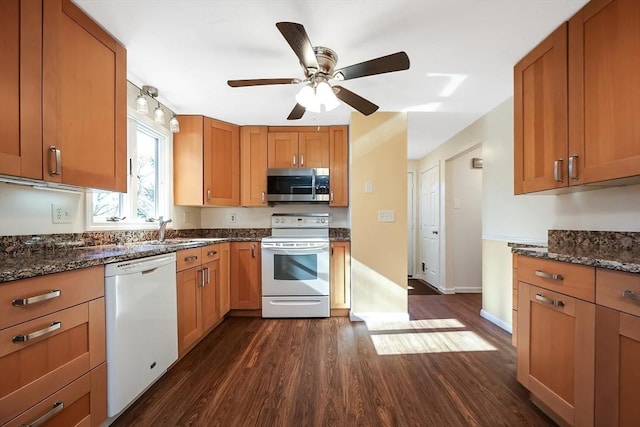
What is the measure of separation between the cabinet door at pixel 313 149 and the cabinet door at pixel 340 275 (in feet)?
3.36

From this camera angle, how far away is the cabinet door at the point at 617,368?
1034 millimetres

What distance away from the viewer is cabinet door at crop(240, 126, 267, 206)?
3363 millimetres

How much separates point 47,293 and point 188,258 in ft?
3.60

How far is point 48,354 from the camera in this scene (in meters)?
1.10

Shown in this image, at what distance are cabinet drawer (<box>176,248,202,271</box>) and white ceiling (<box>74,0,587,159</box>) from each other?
140 centimetres

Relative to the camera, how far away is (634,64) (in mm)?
1231

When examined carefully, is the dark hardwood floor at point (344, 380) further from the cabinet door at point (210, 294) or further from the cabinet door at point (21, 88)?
the cabinet door at point (21, 88)

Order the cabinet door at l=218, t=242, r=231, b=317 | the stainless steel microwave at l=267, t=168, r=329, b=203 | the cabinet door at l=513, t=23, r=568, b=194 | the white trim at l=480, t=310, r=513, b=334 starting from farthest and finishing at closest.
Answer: the stainless steel microwave at l=267, t=168, r=329, b=203, the cabinet door at l=218, t=242, r=231, b=317, the white trim at l=480, t=310, r=513, b=334, the cabinet door at l=513, t=23, r=568, b=194

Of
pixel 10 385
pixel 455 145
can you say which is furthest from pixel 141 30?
pixel 455 145

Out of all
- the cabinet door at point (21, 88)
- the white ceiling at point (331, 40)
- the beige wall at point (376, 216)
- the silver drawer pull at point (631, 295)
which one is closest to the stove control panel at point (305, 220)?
the beige wall at point (376, 216)

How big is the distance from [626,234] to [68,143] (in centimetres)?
311

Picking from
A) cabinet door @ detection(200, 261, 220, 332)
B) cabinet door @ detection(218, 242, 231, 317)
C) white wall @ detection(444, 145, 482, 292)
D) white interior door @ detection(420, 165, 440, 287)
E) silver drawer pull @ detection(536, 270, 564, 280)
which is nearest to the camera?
silver drawer pull @ detection(536, 270, 564, 280)

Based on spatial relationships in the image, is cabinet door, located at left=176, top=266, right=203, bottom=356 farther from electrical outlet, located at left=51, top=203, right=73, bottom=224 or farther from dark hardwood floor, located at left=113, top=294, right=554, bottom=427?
electrical outlet, located at left=51, top=203, right=73, bottom=224

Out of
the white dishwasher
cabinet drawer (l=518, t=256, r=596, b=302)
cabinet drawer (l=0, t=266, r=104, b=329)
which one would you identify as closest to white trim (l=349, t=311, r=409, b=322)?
cabinet drawer (l=518, t=256, r=596, b=302)
